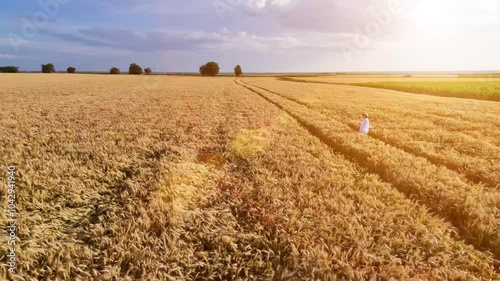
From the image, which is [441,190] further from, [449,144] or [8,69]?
[8,69]

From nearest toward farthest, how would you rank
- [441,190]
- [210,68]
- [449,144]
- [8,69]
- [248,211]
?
[248,211] → [441,190] → [449,144] → [8,69] → [210,68]

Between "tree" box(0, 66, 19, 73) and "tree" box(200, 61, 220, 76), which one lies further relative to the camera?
"tree" box(200, 61, 220, 76)

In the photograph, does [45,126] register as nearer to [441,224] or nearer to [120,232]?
[120,232]

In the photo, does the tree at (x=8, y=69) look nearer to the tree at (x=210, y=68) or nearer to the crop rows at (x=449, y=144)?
the tree at (x=210, y=68)

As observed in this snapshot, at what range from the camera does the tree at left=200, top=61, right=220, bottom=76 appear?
16788 cm

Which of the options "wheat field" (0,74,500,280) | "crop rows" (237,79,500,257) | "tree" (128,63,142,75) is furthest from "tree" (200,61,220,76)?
"crop rows" (237,79,500,257)

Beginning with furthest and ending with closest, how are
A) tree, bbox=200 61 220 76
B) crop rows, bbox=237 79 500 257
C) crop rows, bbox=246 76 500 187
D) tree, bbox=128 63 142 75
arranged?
tree, bbox=200 61 220 76, tree, bbox=128 63 142 75, crop rows, bbox=246 76 500 187, crop rows, bbox=237 79 500 257

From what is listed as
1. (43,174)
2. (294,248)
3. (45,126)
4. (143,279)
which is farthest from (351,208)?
(45,126)

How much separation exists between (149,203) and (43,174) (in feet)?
11.1

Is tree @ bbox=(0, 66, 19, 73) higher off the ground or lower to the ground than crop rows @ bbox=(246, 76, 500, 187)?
higher

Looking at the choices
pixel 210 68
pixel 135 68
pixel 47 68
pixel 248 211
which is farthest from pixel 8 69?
pixel 248 211

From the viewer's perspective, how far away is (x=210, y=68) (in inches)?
6609

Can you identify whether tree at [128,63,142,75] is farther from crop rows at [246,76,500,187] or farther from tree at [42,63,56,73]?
crop rows at [246,76,500,187]

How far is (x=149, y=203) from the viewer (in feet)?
17.7
